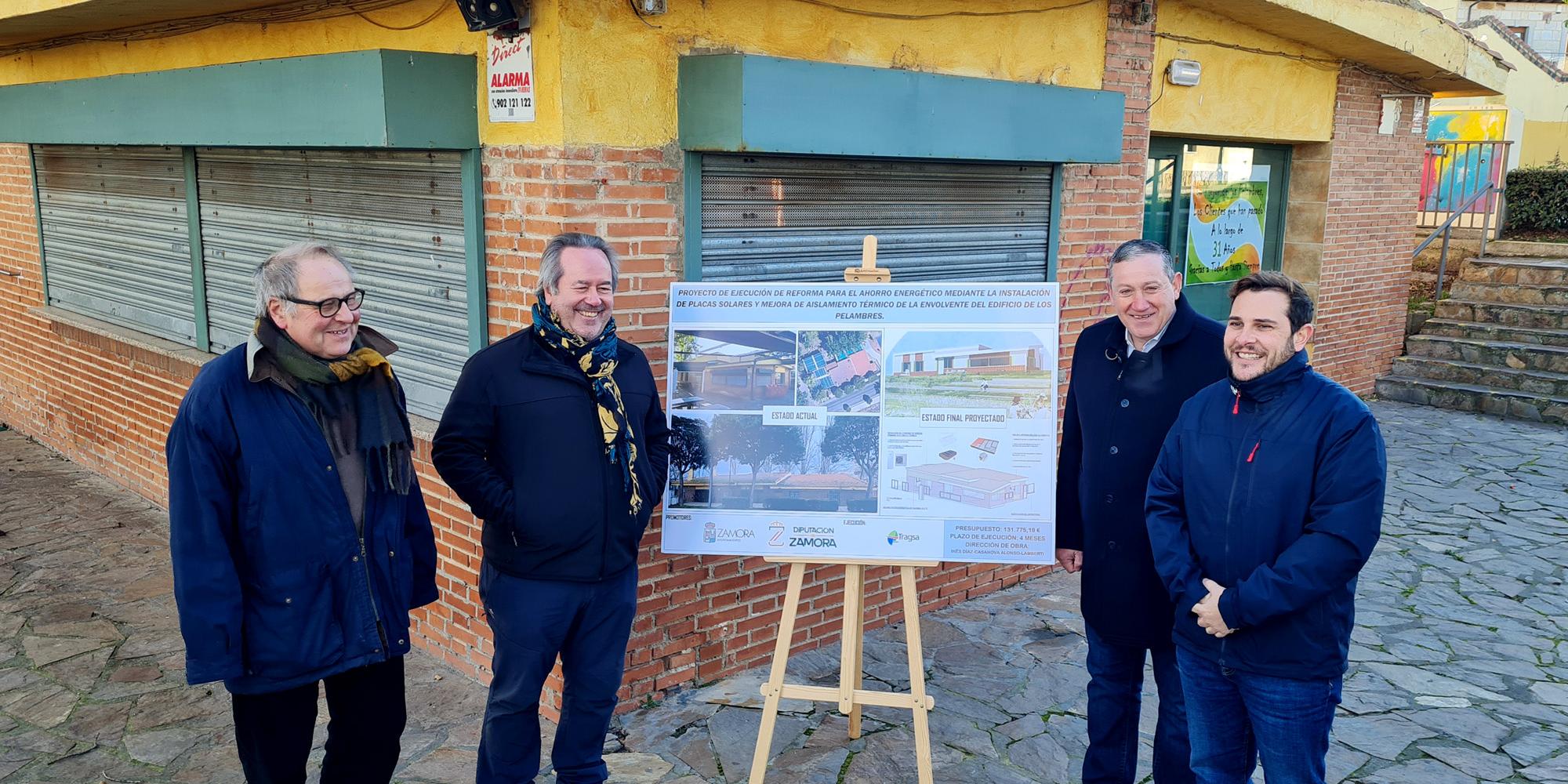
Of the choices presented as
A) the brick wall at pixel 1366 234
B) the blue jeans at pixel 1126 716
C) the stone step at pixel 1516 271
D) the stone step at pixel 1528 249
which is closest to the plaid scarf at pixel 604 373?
the blue jeans at pixel 1126 716

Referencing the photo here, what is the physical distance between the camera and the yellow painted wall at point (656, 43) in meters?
3.99

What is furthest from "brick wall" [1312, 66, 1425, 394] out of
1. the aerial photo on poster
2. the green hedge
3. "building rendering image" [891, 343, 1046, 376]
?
the aerial photo on poster

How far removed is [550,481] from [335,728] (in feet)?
3.10

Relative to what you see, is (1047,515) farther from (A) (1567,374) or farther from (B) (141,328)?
(A) (1567,374)

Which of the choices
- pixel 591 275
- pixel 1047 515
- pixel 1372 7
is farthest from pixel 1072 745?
pixel 1372 7

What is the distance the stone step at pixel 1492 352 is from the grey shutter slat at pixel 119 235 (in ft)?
36.8

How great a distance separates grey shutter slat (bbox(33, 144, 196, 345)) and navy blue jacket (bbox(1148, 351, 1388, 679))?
615 cm

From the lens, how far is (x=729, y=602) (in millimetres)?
4836

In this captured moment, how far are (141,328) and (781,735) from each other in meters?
5.64

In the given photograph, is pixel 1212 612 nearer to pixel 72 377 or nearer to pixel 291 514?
pixel 291 514

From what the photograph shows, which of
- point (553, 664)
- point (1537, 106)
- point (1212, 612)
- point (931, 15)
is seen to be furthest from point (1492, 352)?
point (1537, 106)

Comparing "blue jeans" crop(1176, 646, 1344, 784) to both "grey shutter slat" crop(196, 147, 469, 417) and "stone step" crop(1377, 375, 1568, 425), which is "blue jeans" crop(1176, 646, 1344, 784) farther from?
"stone step" crop(1377, 375, 1568, 425)

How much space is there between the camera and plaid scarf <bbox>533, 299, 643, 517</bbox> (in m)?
3.40

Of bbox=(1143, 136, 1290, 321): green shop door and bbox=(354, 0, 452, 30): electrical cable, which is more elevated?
bbox=(354, 0, 452, 30): electrical cable
